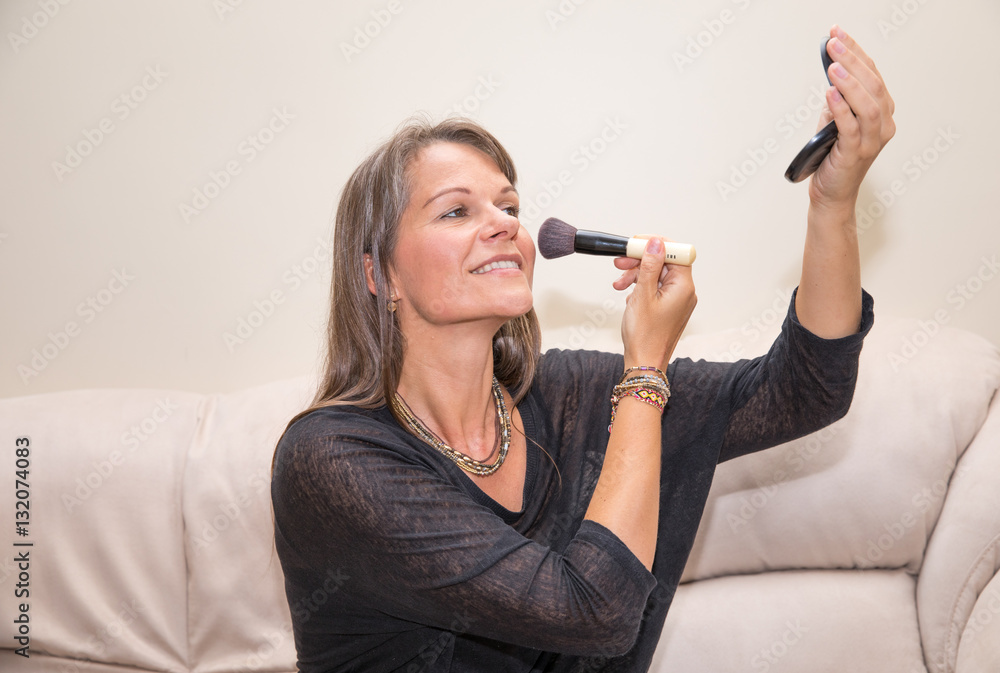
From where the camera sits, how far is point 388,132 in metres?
1.84

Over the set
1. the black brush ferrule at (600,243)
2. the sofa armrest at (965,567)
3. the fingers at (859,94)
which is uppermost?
the fingers at (859,94)

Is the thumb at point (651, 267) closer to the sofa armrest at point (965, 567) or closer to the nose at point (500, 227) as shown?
the nose at point (500, 227)

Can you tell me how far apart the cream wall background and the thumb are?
2.10 feet

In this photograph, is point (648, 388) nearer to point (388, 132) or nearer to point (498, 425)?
point (498, 425)

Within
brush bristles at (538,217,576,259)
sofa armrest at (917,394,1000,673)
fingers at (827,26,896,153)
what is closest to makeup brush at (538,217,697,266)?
brush bristles at (538,217,576,259)

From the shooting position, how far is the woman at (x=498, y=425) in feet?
2.91

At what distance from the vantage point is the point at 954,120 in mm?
1613

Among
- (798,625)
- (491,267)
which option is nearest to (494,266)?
(491,267)

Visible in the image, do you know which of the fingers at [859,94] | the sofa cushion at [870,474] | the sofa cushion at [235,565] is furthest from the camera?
the sofa cushion at [235,565]

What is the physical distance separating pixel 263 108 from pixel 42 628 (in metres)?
1.24

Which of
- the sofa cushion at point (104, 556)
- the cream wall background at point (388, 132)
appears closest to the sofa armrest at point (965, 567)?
the cream wall background at point (388, 132)

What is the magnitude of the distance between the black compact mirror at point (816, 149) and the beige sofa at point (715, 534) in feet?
2.25

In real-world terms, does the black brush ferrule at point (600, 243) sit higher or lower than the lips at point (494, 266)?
higher

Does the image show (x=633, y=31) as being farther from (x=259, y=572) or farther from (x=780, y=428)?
(x=259, y=572)
